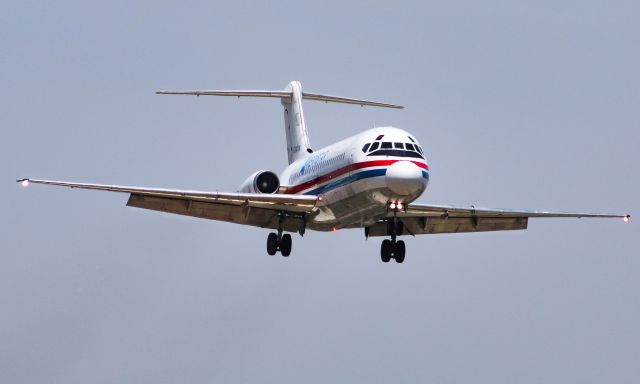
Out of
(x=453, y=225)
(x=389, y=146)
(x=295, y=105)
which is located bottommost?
(x=453, y=225)

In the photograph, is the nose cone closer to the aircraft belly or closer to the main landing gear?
the aircraft belly

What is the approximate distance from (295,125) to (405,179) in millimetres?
14346

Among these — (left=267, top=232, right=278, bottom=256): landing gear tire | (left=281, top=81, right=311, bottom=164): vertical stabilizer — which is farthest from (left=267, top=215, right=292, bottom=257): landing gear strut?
(left=281, top=81, right=311, bottom=164): vertical stabilizer

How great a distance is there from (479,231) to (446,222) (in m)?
1.21

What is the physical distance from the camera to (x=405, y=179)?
138ft

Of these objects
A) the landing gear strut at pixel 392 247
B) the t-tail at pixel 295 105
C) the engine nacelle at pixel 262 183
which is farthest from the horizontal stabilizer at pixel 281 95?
the landing gear strut at pixel 392 247

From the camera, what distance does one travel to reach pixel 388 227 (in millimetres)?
47000

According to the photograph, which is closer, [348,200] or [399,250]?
[348,200]

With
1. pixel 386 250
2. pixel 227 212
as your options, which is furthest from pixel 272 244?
pixel 386 250

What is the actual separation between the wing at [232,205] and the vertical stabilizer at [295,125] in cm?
685

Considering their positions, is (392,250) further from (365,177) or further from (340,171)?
(365,177)

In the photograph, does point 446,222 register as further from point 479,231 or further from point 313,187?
point 313,187

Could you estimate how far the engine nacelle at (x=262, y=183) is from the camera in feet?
156

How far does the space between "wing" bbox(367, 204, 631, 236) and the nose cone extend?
121 inches
